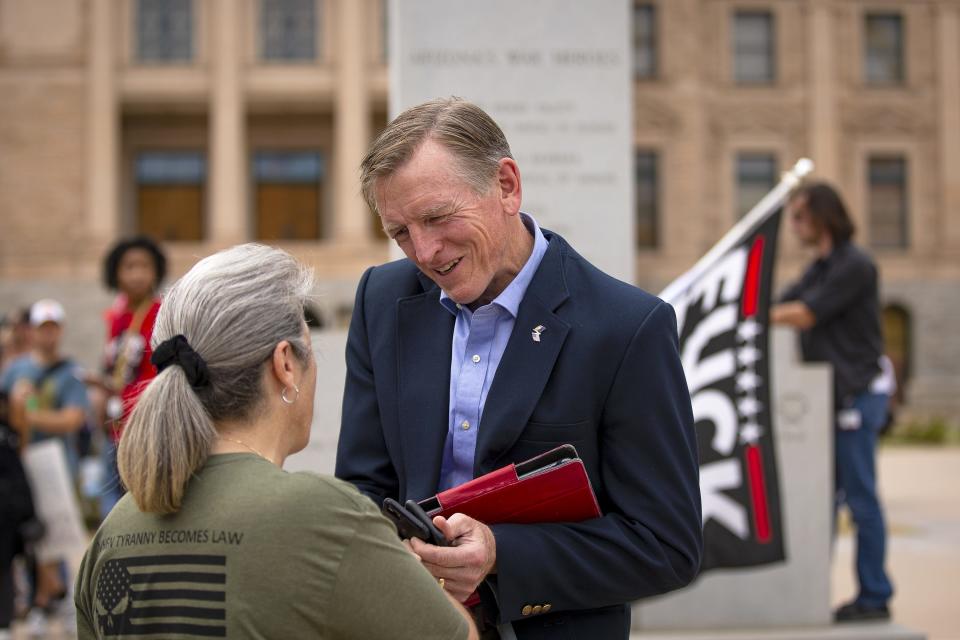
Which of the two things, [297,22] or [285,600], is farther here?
[297,22]

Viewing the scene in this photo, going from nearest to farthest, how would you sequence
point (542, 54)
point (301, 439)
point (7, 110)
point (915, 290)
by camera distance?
1. point (301, 439)
2. point (542, 54)
3. point (7, 110)
4. point (915, 290)

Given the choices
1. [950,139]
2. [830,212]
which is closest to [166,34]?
[950,139]

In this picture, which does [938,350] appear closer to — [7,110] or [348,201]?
[348,201]

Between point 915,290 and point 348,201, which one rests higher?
point 348,201

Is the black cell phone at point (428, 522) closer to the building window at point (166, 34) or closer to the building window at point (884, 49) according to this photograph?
the building window at point (166, 34)

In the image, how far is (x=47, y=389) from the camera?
27.1 ft

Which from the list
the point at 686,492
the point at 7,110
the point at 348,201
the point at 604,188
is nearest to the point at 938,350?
the point at 348,201

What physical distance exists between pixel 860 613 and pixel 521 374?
15.4ft

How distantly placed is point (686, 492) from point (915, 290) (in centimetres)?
3681

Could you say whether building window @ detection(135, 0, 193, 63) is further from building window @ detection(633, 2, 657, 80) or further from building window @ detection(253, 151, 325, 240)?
building window @ detection(633, 2, 657, 80)

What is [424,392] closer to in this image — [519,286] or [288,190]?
[519,286]

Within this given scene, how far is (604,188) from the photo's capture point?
6277 mm

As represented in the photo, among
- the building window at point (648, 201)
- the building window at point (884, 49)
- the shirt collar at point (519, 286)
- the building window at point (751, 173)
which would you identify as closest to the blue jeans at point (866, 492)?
the shirt collar at point (519, 286)

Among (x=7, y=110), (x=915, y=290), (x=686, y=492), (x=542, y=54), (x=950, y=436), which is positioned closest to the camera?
(x=686, y=492)
